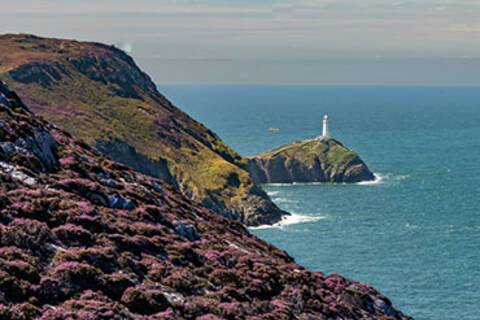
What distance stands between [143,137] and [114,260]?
15202cm

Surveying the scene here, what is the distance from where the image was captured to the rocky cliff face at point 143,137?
156 meters

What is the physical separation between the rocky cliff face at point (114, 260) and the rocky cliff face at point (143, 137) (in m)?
107

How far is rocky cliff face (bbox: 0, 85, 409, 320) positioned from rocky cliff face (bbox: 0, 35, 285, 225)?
352 feet

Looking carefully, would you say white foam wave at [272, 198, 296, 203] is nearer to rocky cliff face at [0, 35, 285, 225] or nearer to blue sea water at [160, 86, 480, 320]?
blue sea water at [160, 86, 480, 320]

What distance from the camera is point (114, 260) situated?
28625 mm

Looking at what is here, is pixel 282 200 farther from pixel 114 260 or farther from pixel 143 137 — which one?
pixel 114 260

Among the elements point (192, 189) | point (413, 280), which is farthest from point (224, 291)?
point (192, 189)

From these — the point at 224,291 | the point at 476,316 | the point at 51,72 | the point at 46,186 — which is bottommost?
the point at 476,316

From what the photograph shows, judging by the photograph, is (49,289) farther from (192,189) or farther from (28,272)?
(192,189)

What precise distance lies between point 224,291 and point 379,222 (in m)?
117

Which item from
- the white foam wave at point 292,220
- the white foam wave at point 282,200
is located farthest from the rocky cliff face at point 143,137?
the white foam wave at point 282,200

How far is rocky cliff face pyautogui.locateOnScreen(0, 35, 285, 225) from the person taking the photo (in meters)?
156

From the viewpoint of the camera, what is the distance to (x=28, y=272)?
24.3m

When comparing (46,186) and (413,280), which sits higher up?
(46,186)
